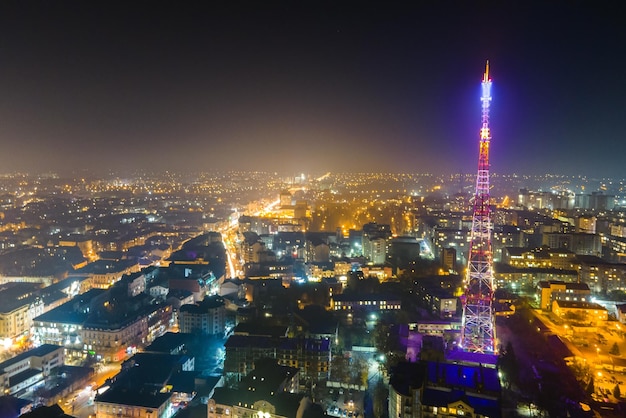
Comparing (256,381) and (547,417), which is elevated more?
(256,381)

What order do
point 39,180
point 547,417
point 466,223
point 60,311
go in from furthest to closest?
point 39,180
point 466,223
point 60,311
point 547,417

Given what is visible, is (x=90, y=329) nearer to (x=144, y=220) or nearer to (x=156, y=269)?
(x=156, y=269)

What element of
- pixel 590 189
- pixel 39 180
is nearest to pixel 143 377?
pixel 590 189

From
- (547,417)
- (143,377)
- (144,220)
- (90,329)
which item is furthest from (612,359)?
(144,220)

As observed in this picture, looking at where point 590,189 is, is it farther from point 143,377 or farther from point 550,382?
point 143,377

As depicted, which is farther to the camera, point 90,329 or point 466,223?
point 466,223

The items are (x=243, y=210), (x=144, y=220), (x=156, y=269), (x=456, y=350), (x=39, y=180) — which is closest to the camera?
(x=456, y=350)
